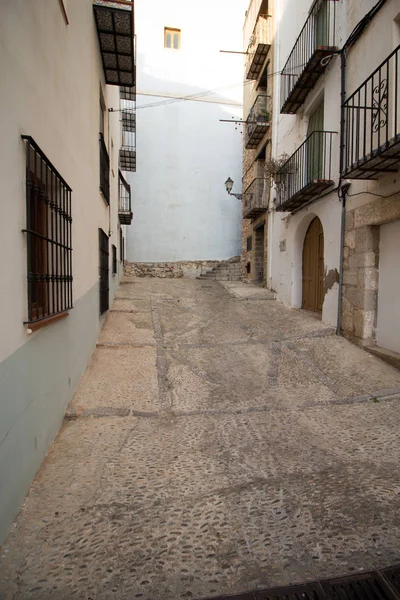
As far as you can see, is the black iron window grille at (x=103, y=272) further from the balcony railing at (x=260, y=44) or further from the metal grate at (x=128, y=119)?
the balcony railing at (x=260, y=44)

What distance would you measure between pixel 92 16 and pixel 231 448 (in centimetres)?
577

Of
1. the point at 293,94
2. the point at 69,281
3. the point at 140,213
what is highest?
the point at 293,94

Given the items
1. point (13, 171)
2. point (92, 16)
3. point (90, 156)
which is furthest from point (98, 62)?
point (13, 171)

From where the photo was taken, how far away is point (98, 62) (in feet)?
18.4

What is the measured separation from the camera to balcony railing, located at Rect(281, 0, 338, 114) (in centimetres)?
638

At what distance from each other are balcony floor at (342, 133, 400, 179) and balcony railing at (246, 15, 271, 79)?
827 cm

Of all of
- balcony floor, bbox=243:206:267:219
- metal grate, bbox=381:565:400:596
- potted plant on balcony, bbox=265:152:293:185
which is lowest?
metal grate, bbox=381:565:400:596

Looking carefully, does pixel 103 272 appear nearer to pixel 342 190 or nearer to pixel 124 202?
pixel 342 190

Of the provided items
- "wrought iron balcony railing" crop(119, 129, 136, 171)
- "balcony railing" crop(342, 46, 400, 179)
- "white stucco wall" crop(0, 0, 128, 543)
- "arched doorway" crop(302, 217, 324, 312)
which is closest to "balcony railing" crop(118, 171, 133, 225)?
"wrought iron balcony railing" crop(119, 129, 136, 171)

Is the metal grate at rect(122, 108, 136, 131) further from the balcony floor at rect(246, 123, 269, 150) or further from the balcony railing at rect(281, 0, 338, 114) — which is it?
the balcony railing at rect(281, 0, 338, 114)

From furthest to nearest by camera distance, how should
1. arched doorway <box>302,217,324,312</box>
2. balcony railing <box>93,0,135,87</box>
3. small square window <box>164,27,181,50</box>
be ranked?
small square window <box>164,27,181,50</box> < arched doorway <box>302,217,324,312</box> < balcony railing <box>93,0,135,87</box>

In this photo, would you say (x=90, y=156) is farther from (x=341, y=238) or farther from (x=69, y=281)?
(x=341, y=238)

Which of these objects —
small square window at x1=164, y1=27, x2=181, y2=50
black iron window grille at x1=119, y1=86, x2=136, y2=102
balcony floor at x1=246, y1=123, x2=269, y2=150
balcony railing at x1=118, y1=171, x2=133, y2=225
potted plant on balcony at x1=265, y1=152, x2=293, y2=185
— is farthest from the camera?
small square window at x1=164, y1=27, x2=181, y2=50

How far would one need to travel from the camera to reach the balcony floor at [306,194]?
632 cm
